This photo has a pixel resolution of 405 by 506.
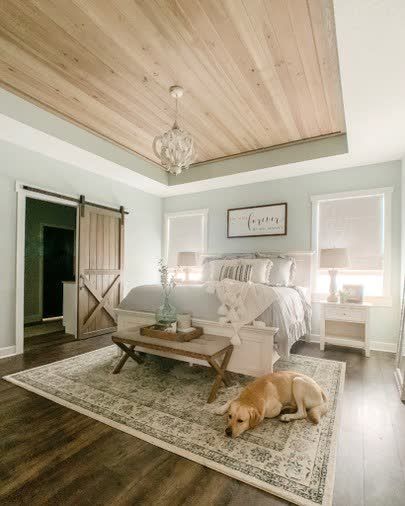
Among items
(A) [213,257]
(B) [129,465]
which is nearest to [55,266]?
(A) [213,257]

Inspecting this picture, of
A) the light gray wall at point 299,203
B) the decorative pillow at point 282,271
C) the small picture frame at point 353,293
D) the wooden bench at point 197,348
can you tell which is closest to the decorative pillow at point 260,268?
the decorative pillow at point 282,271

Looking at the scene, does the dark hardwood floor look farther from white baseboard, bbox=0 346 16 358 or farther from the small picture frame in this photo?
the small picture frame

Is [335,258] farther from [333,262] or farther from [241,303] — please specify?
[241,303]

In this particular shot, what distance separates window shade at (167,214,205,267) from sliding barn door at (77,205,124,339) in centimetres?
127

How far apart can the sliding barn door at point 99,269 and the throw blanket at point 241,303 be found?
2.46 metres

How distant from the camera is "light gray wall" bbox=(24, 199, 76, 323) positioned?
549cm

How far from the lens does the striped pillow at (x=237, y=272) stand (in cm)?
398

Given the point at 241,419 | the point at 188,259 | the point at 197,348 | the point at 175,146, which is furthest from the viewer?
the point at 188,259

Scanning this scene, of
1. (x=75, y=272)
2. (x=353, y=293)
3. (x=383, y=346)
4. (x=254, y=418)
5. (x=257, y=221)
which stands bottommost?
(x=383, y=346)

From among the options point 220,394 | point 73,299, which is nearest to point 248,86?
point 220,394

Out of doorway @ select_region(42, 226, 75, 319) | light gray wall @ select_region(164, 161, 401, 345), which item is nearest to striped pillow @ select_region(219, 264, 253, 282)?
light gray wall @ select_region(164, 161, 401, 345)

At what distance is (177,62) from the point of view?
2.50m

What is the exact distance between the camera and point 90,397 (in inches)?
→ 92.4

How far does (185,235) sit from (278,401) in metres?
4.14
